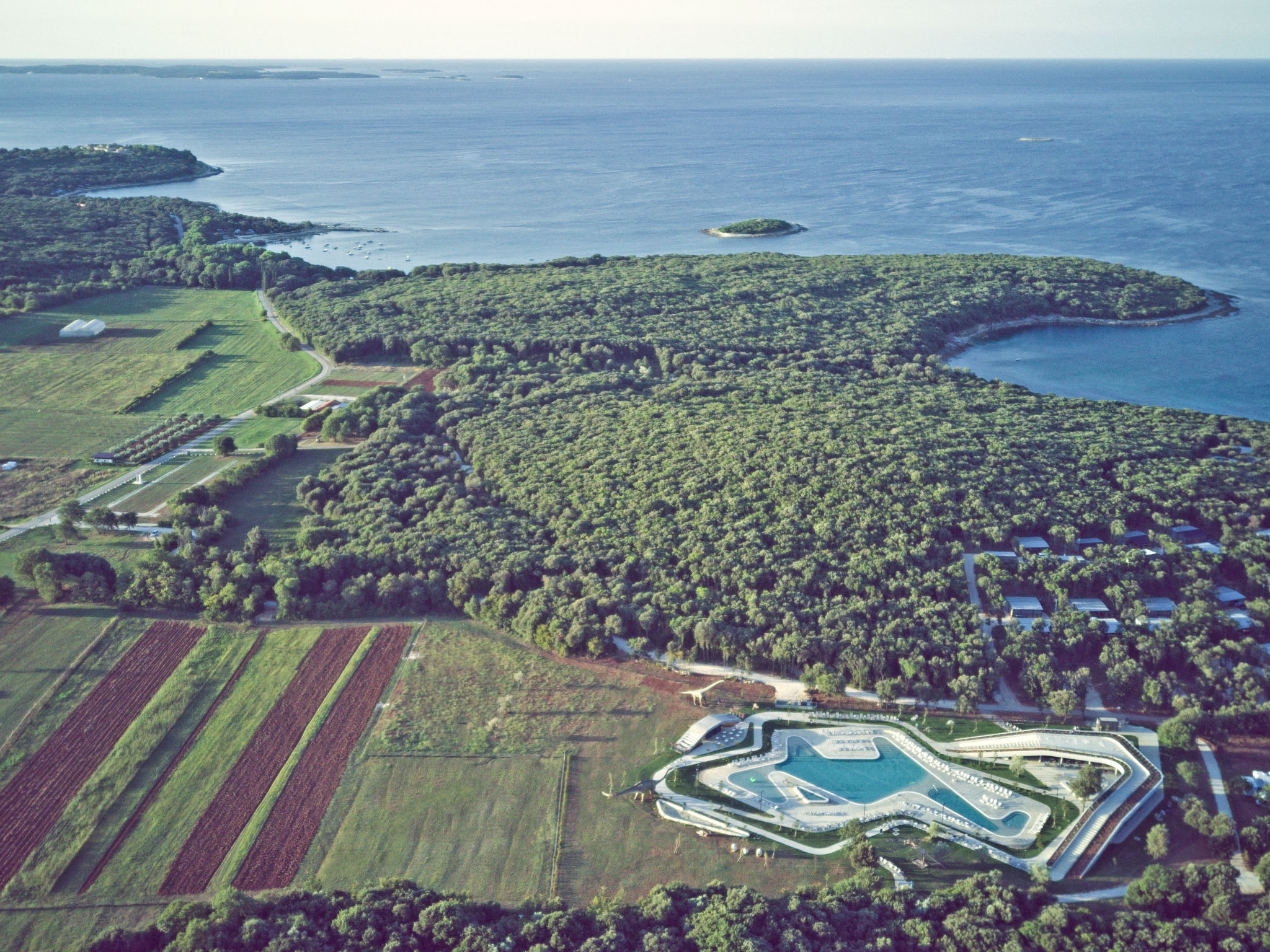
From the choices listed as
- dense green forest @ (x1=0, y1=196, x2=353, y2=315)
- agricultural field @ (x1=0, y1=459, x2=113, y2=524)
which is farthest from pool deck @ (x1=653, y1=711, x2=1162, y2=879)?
dense green forest @ (x1=0, y1=196, x2=353, y2=315)

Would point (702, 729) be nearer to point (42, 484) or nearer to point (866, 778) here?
point (866, 778)

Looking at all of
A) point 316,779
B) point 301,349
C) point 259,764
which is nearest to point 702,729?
point 316,779

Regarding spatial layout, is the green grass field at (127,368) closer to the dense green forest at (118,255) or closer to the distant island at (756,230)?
the dense green forest at (118,255)

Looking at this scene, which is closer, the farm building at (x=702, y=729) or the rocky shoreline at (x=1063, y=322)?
the farm building at (x=702, y=729)

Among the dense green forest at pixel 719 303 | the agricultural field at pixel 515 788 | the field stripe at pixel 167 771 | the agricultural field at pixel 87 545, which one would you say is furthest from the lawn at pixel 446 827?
the dense green forest at pixel 719 303

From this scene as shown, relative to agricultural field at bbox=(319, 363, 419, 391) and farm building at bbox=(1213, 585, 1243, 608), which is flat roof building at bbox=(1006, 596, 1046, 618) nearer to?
farm building at bbox=(1213, 585, 1243, 608)

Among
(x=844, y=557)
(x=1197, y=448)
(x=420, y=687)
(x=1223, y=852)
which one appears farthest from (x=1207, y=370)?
(x=420, y=687)

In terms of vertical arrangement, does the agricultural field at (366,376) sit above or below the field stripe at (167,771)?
above
